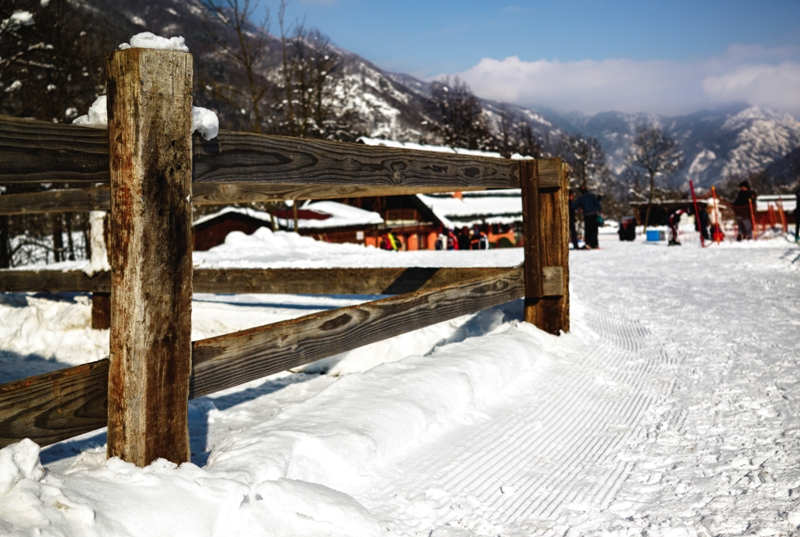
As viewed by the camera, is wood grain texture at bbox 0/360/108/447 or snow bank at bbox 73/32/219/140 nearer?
wood grain texture at bbox 0/360/108/447

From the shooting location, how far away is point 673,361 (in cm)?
436

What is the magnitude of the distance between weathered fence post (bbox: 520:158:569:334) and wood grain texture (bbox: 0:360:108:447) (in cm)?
330

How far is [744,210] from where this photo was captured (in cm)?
1894

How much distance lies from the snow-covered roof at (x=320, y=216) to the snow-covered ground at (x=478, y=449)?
29336 millimetres

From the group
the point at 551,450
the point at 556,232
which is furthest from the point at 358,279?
the point at 551,450

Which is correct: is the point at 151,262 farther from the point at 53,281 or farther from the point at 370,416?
the point at 53,281

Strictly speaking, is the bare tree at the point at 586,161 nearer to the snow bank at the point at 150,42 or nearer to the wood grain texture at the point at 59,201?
the wood grain texture at the point at 59,201

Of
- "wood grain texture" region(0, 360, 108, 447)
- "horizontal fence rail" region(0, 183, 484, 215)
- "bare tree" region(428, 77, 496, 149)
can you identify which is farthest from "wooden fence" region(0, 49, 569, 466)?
"bare tree" region(428, 77, 496, 149)

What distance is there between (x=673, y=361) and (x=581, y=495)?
7.94 ft

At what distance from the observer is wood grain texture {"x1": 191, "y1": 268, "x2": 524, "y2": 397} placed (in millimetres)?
2201

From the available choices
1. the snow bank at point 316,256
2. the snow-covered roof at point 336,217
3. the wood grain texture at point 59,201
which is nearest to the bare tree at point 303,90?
the snow-covered roof at point 336,217

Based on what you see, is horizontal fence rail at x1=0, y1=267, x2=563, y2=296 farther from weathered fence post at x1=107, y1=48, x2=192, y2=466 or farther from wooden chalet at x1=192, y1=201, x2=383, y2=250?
wooden chalet at x1=192, y1=201, x2=383, y2=250

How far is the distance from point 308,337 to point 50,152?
1.17 metres

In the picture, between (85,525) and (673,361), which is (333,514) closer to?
(85,525)
